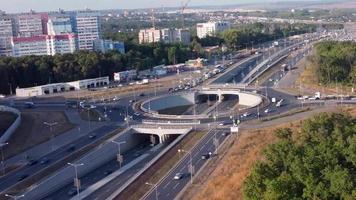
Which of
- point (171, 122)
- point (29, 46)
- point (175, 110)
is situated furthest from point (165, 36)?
point (171, 122)

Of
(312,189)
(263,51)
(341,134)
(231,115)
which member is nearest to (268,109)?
(231,115)

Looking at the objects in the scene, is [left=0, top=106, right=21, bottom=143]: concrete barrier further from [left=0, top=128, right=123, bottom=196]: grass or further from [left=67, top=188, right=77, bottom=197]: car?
[left=67, top=188, right=77, bottom=197]: car

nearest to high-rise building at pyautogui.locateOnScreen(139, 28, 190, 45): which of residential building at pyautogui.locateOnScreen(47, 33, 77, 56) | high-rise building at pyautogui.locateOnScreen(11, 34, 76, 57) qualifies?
residential building at pyautogui.locateOnScreen(47, 33, 77, 56)

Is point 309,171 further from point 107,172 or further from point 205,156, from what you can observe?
point 107,172

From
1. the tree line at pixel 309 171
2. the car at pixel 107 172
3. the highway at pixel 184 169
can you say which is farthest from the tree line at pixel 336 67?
the tree line at pixel 309 171

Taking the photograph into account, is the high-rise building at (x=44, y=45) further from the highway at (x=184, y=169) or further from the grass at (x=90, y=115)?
the highway at (x=184, y=169)

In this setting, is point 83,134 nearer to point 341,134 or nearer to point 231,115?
point 231,115
